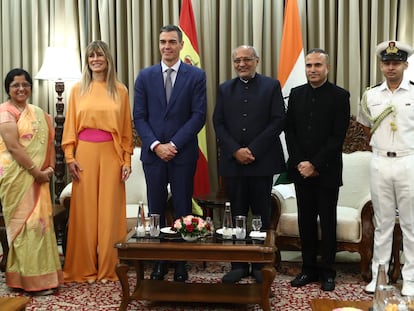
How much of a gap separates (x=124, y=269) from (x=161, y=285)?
34 centimetres

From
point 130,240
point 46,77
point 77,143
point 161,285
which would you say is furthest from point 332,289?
Result: point 46,77

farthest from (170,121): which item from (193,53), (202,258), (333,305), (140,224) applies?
(333,305)

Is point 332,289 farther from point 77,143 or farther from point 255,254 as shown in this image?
point 77,143

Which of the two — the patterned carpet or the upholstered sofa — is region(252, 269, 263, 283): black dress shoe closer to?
the patterned carpet

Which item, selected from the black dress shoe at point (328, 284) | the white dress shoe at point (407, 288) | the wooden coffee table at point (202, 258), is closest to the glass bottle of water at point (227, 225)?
the wooden coffee table at point (202, 258)

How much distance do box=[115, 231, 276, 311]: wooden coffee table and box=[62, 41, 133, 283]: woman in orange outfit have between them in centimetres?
60

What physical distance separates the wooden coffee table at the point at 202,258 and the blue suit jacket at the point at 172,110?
2.35 feet

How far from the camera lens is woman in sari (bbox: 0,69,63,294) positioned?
360 cm

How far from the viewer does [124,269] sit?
327cm

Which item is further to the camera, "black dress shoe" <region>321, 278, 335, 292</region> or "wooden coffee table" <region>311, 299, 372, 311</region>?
"black dress shoe" <region>321, 278, 335, 292</region>

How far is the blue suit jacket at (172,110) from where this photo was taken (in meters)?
3.77

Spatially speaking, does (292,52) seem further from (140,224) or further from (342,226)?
(140,224)

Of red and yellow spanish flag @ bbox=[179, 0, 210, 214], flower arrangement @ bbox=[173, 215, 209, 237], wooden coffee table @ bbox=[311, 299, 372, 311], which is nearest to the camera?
wooden coffee table @ bbox=[311, 299, 372, 311]

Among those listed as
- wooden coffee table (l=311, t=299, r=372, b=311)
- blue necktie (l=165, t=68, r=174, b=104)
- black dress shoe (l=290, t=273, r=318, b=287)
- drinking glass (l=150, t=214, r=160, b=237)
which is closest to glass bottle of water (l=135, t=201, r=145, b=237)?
drinking glass (l=150, t=214, r=160, b=237)
